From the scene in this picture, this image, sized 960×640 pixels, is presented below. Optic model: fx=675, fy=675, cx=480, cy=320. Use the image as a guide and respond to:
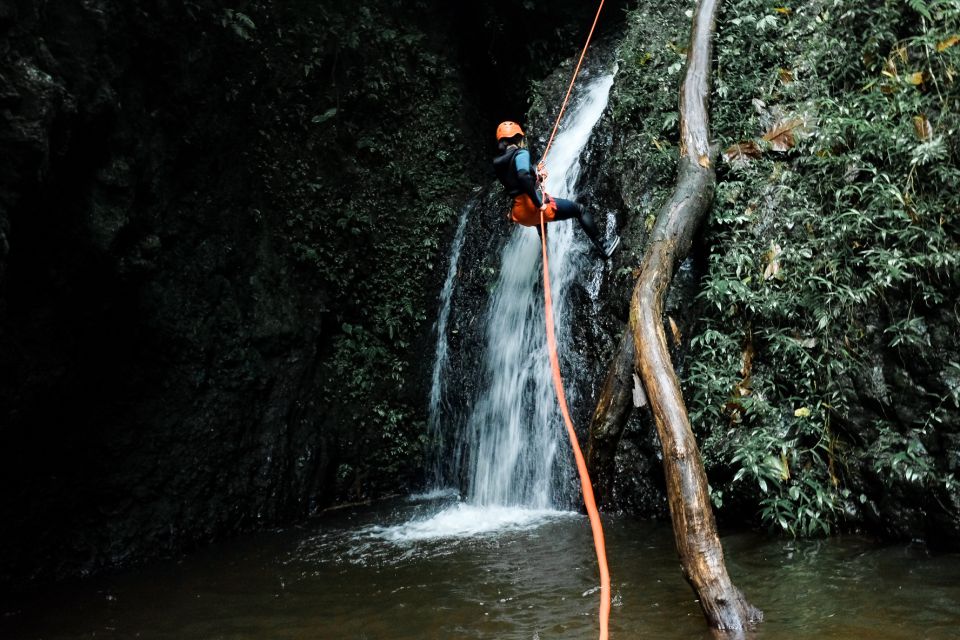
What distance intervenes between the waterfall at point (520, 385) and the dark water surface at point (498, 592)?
0.59m

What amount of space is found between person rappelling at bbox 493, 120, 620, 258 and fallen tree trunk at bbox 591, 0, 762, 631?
1144mm

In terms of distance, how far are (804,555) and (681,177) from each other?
121 inches

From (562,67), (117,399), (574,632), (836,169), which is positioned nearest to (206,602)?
(117,399)

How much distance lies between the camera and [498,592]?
14.0ft

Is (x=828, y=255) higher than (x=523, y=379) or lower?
higher

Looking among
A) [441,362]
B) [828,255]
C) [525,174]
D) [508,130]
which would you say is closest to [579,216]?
[525,174]

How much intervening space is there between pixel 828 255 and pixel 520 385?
10.8ft

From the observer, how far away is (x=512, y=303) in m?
7.77

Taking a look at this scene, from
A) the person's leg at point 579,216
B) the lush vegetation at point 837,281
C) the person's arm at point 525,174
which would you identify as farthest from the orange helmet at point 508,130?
the lush vegetation at point 837,281

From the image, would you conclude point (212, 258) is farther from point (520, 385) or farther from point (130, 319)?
point (520, 385)

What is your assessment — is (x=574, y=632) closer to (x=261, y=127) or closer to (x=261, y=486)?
(x=261, y=486)

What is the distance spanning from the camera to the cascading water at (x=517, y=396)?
20.9 ft

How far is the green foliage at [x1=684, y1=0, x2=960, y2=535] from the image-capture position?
172 inches

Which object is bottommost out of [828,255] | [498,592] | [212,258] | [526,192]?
[498,592]
